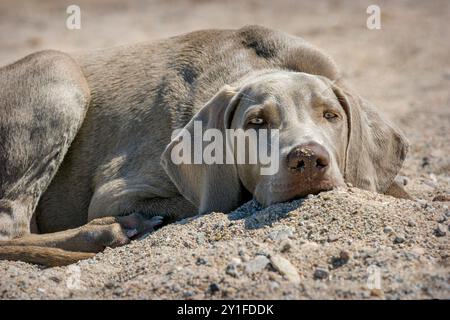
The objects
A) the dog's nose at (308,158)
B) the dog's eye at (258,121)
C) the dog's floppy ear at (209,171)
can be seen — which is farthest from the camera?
the dog's floppy ear at (209,171)

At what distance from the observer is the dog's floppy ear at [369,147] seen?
18.7 ft

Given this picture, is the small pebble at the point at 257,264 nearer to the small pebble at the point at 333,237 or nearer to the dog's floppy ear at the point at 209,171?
the small pebble at the point at 333,237

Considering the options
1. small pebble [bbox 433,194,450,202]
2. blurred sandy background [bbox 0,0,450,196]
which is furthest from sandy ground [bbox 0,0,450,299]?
blurred sandy background [bbox 0,0,450,196]

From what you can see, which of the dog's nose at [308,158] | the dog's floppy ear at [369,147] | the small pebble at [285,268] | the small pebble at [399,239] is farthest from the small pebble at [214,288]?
the dog's floppy ear at [369,147]

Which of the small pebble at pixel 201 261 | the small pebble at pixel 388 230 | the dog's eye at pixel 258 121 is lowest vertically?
the small pebble at pixel 201 261

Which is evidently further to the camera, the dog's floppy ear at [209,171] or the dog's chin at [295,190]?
the dog's floppy ear at [209,171]

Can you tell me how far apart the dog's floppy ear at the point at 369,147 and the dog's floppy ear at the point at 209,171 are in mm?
789

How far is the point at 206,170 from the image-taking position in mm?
5754

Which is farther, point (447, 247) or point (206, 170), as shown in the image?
point (206, 170)

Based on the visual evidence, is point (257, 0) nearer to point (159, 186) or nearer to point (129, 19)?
point (129, 19)

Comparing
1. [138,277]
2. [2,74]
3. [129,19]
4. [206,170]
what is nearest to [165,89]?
[206,170]

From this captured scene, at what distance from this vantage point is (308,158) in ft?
15.8

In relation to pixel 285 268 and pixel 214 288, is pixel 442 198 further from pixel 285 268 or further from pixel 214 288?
pixel 214 288
